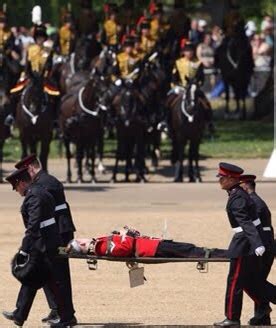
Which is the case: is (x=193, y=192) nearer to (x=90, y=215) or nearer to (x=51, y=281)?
(x=90, y=215)

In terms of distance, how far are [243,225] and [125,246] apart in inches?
43.1

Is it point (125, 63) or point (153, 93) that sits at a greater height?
point (125, 63)

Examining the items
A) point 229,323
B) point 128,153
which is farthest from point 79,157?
point 229,323

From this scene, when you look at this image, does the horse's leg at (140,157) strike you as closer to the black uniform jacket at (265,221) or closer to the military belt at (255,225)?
the black uniform jacket at (265,221)

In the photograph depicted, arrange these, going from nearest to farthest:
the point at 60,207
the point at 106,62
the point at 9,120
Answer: the point at 60,207
the point at 9,120
the point at 106,62

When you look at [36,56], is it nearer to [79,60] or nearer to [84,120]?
[84,120]

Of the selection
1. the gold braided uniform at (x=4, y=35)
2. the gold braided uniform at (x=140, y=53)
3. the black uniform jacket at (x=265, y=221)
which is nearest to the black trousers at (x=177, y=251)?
the black uniform jacket at (x=265, y=221)

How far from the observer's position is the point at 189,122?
3181cm

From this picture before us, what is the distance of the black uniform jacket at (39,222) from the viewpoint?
16109 mm

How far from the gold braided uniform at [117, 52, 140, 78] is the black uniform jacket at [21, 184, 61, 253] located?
656 inches

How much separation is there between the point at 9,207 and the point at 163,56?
9.92 m

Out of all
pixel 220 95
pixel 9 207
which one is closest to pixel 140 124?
pixel 9 207

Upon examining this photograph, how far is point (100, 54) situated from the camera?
3541 cm

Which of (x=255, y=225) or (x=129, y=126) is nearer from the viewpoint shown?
(x=255, y=225)
